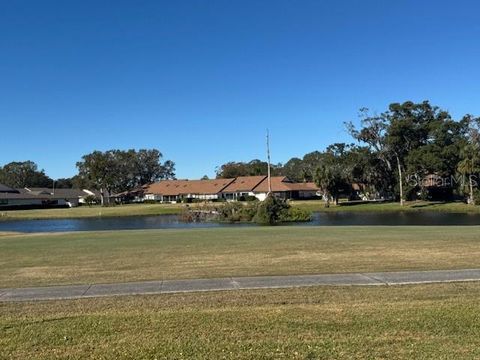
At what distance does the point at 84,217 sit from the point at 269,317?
78.2 m

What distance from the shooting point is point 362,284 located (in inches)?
399

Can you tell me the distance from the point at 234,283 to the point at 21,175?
592 ft

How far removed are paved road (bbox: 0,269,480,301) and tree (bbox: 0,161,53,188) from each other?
17634cm

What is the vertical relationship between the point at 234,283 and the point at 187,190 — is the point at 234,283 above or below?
below

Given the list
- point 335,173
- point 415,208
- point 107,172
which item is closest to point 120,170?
point 107,172

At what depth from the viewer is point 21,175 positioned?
6988 inches

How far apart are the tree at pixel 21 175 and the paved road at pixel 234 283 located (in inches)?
6942

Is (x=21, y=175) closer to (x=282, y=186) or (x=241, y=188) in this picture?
(x=241, y=188)

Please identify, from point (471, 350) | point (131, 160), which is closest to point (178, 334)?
point (471, 350)

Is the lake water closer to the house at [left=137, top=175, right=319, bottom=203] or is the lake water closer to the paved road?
the paved road

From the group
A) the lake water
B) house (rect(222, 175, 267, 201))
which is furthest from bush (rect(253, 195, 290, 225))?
house (rect(222, 175, 267, 201))

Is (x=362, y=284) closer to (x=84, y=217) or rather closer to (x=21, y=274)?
(x=21, y=274)

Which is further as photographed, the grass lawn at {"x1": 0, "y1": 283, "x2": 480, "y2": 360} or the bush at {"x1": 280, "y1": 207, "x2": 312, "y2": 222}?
the bush at {"x1": 280, "y1": 207, "x2": 312, "y2": 222}

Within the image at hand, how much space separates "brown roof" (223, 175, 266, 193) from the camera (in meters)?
126
